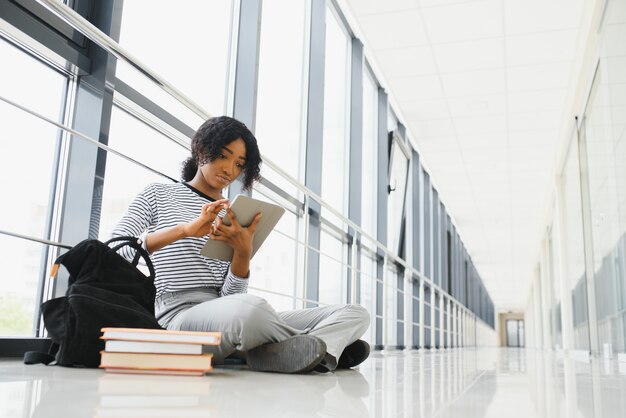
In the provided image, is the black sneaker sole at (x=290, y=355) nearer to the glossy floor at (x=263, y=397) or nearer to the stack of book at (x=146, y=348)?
the glossy floor at (x=263, y=397)

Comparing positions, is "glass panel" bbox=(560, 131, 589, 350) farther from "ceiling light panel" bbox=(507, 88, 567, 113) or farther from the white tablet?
the white tablet

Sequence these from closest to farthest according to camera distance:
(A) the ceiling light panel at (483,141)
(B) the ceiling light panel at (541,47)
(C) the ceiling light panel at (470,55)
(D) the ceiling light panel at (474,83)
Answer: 1. (B) the ceiling light panel at (541,47)
2. (C) the ceiling light panel at (470,55)
3. (D) the ceiling light panel at (474,83)
4. (A) the ceiling light panel at (483,141)

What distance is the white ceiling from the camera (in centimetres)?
278

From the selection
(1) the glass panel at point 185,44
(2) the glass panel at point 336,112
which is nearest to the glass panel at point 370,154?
(2) the glass panel at point 336,112

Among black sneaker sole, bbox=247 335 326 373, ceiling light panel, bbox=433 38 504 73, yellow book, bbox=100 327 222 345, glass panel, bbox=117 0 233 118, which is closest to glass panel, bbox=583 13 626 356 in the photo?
ceiling light panel, bbox=433 38 504 73

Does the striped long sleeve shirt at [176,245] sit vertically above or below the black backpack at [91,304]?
above

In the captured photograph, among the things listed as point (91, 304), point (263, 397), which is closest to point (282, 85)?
point (91, 304)

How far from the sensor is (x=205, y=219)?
2.96 ft

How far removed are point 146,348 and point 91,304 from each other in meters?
0.11

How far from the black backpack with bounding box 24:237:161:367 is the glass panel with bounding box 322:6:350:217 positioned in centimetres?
214

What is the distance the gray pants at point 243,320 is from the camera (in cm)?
94

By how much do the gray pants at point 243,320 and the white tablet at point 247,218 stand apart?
82mm

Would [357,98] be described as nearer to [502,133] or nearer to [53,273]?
[502,133]

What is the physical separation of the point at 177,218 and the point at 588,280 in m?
3.04
